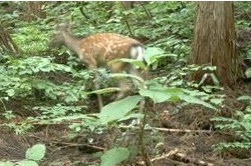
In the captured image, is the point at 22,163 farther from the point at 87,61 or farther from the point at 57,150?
the point at 87,61

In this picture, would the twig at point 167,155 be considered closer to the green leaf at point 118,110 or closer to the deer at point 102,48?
the deer at point 102,48

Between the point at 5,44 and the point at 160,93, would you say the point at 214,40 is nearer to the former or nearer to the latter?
the point at 5,44

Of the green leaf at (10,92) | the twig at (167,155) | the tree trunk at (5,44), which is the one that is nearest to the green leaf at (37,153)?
the twig at (167,155)

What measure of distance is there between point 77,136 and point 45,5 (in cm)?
995

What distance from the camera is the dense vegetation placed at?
3029 millimetres

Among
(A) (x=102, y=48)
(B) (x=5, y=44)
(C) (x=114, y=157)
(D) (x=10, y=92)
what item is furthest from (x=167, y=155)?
(B) (x=5, y=44)

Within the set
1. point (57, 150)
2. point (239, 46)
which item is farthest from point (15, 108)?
point (239, 46)

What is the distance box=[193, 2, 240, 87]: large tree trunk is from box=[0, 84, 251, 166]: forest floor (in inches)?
28.7

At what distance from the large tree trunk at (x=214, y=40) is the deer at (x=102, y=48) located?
0.77 meters

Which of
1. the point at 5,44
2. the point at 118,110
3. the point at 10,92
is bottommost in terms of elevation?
the point at 10,92

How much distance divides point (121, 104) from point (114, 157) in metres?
0.49

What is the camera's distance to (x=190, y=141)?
16.7 feet

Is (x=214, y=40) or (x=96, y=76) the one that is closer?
(x=96, y=76)

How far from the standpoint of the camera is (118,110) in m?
2.62
